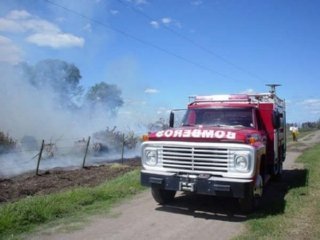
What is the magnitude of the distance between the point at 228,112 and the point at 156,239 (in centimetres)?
405

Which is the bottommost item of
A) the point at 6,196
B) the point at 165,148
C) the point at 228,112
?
the point at 6,196

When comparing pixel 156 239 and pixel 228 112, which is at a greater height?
pixel 228 112

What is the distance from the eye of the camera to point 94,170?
58.1 ft

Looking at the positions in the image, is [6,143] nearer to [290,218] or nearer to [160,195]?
[160,195]

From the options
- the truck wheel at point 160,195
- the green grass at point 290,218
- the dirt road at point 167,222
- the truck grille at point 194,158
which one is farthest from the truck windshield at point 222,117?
the green grass at point 290,218

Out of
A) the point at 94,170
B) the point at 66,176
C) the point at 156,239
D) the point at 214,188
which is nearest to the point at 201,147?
the point at 214,188

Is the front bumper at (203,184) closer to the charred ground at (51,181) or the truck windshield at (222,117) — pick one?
the truck windshield at (222,117)

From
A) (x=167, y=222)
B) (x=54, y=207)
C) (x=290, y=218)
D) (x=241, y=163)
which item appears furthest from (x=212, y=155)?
(x=54, y=207)

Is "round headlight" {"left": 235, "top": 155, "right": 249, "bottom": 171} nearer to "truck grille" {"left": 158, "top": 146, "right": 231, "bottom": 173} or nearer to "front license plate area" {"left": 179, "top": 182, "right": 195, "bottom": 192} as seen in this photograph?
"truck grille" {"left": 158, "top": 146, "right": 231, "bottom": 173}

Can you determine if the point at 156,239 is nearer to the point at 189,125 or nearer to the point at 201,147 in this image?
the point at 201,147

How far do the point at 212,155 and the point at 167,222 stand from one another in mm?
1580

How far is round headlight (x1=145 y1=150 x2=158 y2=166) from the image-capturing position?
8875mm

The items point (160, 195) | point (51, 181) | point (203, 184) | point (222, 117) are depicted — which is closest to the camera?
point (203, 184)

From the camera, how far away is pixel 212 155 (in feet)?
26.8
